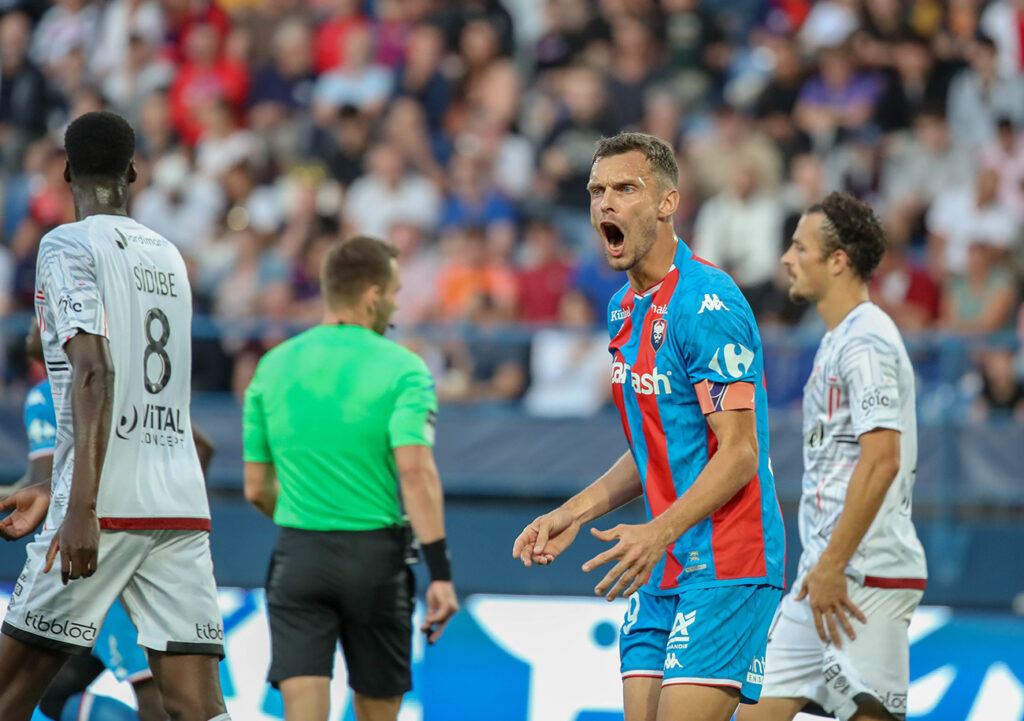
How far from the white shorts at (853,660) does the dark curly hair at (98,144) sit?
9.87 ft

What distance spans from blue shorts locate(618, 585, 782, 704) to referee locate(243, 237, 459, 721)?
1.54 m

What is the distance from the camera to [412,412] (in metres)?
5.87

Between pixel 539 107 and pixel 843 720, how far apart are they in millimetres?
9453

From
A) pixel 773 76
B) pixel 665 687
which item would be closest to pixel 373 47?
pixel 773 76

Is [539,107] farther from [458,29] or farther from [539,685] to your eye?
[539,685]

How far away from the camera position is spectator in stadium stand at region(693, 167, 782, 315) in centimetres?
1198

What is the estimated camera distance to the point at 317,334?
239 inches

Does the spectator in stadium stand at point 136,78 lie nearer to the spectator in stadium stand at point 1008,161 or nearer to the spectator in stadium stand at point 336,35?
the spectator in stadium stand at point 336,35

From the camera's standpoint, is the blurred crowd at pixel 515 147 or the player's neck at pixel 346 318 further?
the blurred crowd at pixel 515 147

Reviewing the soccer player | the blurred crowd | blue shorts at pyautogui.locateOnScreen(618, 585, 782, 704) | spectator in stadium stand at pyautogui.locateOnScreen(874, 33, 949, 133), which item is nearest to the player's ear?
blue shorts at pyautogui.locateOnScreen(618, 585, 782, 704)

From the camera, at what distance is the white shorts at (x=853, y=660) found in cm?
540

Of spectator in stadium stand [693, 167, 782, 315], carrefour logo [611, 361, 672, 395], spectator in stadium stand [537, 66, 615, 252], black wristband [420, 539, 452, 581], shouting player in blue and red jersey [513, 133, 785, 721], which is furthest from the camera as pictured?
spectator in stadium stand [537, 66, 615, 252]

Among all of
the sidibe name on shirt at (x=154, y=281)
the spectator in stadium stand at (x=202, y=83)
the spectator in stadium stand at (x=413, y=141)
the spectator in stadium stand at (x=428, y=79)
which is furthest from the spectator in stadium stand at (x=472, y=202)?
the sidibe name on shirt at (x=154, y=281)

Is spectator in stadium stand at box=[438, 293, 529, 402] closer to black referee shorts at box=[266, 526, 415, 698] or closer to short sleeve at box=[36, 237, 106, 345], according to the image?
black referee shorts at box=[266, 526, 415, 698]
